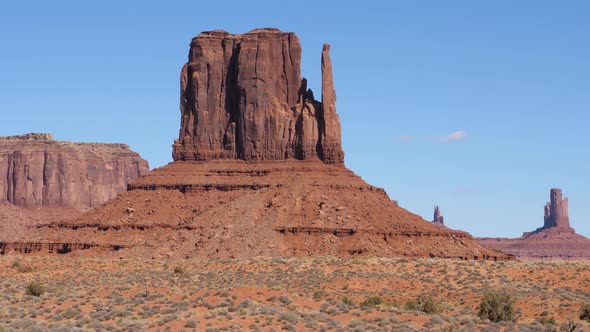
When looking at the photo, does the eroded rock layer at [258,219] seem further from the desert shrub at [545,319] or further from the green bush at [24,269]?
the desert shrub at [545,319]

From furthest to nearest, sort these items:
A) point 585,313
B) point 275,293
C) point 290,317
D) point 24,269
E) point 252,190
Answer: point 252,190 → point 24,269 → point 585,313 → point 275,293 → point 290,317

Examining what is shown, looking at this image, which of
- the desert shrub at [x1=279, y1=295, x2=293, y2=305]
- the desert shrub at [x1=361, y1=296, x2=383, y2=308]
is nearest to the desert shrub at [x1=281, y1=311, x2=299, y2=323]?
the desert shrub at [x1=279, y1=295, x2=293, y2=305]

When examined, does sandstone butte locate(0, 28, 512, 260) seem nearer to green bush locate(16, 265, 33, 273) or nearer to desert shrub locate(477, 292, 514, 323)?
green bush locate(16, 265, 33, 273)

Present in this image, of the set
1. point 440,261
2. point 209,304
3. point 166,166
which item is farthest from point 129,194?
point 209,304

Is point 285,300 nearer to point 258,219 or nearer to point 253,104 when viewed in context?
point 258,219

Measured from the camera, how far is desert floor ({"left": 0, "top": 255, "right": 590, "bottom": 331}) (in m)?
51.8

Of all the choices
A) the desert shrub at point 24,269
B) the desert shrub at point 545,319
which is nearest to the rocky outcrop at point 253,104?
the desert shrub at point 24,269

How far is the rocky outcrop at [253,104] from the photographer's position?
11812 centimetres

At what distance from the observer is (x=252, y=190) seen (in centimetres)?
11362

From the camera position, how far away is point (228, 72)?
122562 mm

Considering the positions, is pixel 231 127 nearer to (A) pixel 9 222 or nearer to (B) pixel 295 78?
(B) pixel 295 78

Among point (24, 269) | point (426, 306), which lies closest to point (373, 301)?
point (426, 306)

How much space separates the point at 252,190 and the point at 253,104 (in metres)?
10.4

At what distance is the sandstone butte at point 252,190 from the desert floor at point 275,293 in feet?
20.8
